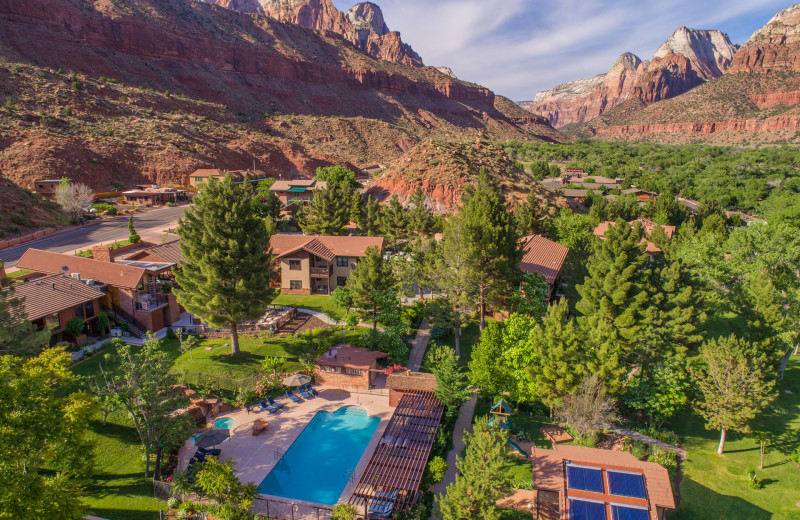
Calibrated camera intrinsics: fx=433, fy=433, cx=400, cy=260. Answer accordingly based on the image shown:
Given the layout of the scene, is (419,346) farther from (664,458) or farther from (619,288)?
(664,458)

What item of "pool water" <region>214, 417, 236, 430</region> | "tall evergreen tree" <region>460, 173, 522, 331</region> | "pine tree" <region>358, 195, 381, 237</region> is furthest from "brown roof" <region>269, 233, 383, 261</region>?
"pool water" <region>214, 417, 236, 430</region>

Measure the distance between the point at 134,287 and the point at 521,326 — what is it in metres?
29.2

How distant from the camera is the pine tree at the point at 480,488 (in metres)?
16.1

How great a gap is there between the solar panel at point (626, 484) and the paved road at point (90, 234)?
52.1m

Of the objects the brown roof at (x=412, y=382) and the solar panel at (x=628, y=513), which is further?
the brown roof at (x=412, y=382)

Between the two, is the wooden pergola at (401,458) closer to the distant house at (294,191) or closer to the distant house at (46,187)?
the distant house at (294,191)

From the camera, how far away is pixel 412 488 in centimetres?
1927

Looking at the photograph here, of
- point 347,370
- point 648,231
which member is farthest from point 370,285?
point 648,231

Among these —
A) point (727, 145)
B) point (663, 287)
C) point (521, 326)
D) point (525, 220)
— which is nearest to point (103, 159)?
point (525, 220)

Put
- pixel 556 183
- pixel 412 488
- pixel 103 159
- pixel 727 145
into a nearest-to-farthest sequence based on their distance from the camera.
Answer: pixel 412 488
pixel 103 159
pixel 556 183
pixel 727 145

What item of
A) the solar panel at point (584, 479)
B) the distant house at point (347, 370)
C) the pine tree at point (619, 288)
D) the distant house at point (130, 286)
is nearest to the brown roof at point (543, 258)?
the pine tree at point (619, 288)

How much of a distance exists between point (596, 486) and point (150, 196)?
88895 mm

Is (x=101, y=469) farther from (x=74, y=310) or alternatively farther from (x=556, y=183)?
(x=556, y=183)

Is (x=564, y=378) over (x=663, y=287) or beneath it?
beneath
